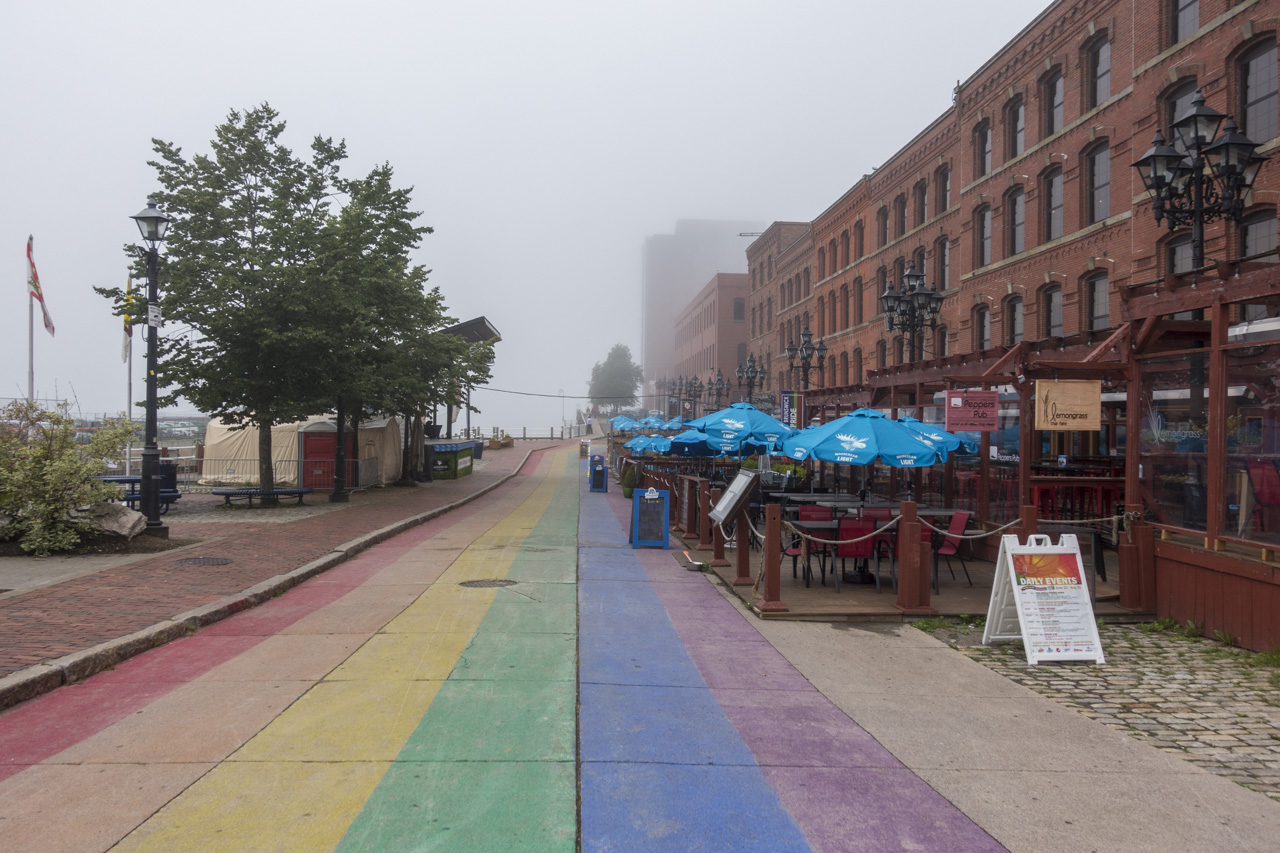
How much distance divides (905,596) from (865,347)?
103 ft

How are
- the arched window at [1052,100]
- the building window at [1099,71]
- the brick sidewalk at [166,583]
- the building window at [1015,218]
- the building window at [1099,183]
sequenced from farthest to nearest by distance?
the building window at [1015,218], the arched window at [1052,100], the building window at [1099,71], the building window at [1099,183], the brick sidewalk at [166,583]

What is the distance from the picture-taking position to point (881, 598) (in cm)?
1035

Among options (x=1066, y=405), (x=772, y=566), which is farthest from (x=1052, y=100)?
(x=772, y=566)

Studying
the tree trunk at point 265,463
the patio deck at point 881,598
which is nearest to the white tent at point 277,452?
the tree trunk at point 265,463

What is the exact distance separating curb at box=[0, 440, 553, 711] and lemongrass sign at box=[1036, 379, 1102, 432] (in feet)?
32.0

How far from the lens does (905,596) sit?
9602mm

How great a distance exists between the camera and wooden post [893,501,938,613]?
9.45 meters

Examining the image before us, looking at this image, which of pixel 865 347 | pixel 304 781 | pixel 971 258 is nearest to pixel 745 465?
pixel 971 258

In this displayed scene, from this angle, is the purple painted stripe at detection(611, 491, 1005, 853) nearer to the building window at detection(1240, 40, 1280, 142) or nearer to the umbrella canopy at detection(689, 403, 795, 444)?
the umbrella canopy at detection(689, 403, 795, 444)

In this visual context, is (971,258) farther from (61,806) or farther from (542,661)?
(61,806)

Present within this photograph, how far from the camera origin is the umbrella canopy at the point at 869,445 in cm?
1160

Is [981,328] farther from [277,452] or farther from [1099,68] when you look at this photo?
[277,452]

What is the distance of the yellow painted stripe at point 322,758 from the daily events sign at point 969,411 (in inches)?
286

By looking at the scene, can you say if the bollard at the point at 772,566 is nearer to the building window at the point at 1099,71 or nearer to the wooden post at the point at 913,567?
the wooden post at the point at 913,567
